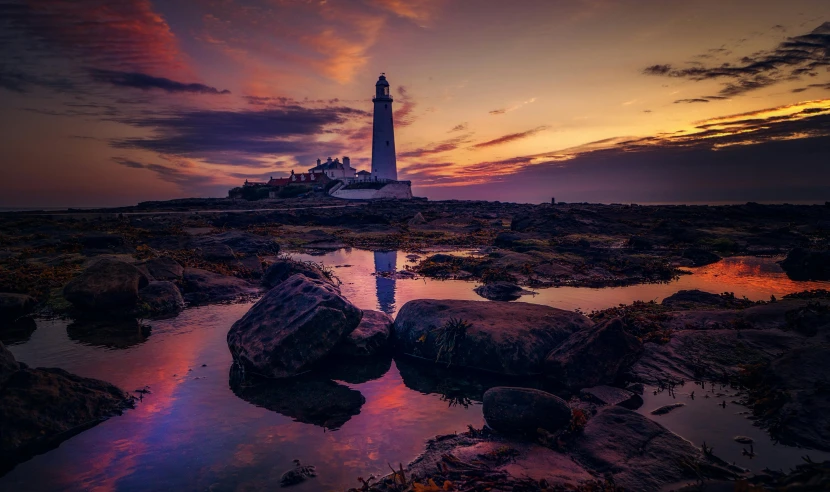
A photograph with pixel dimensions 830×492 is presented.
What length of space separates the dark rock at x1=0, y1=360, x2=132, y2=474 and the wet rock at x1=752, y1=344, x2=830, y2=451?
9.55 metres

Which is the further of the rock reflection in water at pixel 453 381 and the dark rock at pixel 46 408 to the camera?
the rock reflection in water at pixel 453 381

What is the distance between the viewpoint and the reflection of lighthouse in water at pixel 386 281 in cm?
1354

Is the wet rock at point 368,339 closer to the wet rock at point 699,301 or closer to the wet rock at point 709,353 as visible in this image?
the wet rock at point 709,353

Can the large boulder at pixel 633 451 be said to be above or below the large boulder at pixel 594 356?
below

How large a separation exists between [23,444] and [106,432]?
870mm

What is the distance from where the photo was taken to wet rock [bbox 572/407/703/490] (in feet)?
16.3

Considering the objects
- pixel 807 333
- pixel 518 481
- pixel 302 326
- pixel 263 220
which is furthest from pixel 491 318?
pixel 263 220

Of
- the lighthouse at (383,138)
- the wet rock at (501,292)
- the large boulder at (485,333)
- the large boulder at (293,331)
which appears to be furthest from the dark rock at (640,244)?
the lighthouse at (383,138)

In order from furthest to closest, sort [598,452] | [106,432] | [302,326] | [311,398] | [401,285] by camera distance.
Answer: [401,285], [302,326], [311,398], [106,432], [598,452]

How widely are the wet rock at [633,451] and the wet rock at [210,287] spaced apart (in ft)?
39.8

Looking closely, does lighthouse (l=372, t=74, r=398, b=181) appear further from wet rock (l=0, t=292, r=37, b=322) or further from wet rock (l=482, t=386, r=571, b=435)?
wet rock (l=482, t=386, r=571, b=435)

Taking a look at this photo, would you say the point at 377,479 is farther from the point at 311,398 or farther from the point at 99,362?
the point at 99,362

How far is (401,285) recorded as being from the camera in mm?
16781

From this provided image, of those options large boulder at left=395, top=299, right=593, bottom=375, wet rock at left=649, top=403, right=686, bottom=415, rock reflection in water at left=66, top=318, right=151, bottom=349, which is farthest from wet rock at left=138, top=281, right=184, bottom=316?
wet rock at left=649, top=403, right=686, bottom=415
